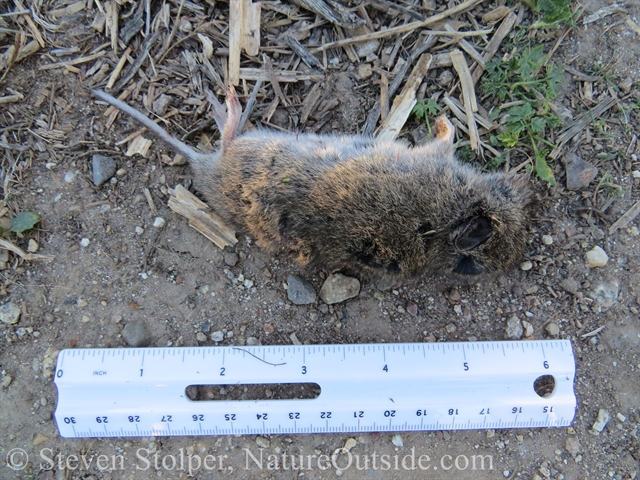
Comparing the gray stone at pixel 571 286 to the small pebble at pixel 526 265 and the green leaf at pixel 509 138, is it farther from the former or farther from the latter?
the green leaf at pixel 509 138

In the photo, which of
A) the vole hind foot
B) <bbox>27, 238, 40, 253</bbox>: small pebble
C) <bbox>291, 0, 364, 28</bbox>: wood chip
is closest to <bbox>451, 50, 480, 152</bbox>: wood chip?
the vole hind foot

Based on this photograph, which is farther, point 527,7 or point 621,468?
point 527,7

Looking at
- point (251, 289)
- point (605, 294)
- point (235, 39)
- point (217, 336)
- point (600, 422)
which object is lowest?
point (217, 336)

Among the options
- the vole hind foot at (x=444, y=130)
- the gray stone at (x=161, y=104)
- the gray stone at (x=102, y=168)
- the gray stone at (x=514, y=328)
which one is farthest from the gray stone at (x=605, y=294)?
the gray stone at (x=102, y=168)

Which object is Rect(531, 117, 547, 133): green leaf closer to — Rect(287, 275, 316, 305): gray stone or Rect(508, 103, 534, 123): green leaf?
Rect(508, 103, 534, 123): green leaf

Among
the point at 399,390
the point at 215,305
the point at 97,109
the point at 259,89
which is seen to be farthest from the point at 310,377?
the point at 97,109

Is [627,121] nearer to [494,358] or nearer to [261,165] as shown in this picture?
[494,358]

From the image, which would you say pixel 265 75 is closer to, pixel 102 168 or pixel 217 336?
pixel 102 168

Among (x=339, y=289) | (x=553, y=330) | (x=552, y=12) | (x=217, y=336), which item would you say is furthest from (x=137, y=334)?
(x=552, y=12)
